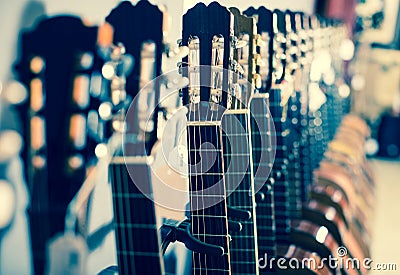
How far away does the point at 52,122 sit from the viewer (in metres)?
0.71

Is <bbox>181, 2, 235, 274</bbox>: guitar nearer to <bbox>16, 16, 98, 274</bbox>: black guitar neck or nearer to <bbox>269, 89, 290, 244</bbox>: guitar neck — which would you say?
<bbox>16, 16, 98, 274</bbox>: black guitar neck

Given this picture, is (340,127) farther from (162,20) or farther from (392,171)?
(162,20)

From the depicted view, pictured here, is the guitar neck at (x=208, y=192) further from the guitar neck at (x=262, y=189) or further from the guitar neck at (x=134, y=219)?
the guitar neck at (x=262, y=189)

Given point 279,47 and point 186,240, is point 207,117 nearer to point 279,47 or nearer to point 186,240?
point 186,240

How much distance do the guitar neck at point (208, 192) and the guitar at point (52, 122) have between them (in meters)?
0.22

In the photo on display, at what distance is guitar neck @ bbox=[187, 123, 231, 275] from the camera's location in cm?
92

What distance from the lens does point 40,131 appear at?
0.71 m

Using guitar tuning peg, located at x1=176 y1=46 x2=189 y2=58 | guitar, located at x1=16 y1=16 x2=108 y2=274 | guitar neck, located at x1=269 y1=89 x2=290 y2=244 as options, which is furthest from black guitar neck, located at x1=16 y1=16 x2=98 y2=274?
guitar neck, located at x1=269 y1=89 x2=290 y2=244

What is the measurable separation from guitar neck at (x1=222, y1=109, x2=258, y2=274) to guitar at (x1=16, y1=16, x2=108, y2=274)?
36cm

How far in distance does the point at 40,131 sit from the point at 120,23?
19cm

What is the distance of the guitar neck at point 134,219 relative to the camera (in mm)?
746

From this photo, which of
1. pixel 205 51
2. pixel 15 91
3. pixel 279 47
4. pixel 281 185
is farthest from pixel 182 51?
pixel 281 185

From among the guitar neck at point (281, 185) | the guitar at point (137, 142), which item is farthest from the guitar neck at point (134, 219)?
the guitar neck at point (281, 185)

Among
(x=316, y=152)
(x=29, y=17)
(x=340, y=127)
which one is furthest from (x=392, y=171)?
(x=29, y=17)
